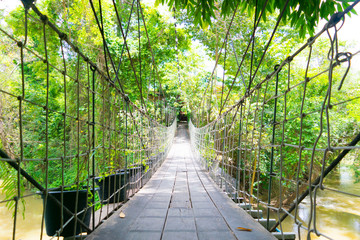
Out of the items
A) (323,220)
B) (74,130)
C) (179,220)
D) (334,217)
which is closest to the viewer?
(179,220)

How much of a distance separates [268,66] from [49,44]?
5489 millimetres

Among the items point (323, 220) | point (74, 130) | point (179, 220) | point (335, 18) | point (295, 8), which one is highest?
point (295, 8)

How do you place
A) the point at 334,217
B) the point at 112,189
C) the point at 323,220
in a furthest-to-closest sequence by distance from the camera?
1. the point at 334,217
2. the point at 323,220
3. the point at 112,189

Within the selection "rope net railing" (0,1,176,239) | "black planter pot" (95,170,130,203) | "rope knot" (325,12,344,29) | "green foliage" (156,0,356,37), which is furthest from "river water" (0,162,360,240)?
"rope knot" (325,12,344,29)

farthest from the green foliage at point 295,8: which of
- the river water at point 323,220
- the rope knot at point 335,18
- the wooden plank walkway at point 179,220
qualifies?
the river water at point 323,220

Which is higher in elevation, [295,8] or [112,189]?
[295,8]

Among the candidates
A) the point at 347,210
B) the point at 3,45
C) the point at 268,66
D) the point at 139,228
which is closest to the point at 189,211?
the point at 139,228

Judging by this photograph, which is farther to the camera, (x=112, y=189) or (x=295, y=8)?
(x=112, y=189)

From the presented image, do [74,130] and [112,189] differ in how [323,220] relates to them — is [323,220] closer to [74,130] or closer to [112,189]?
[74,130]

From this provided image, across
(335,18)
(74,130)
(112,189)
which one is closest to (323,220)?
(74,130)

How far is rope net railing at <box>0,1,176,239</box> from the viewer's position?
77 centimetres

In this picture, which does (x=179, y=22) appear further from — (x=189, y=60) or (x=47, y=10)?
(x=47, y=10)

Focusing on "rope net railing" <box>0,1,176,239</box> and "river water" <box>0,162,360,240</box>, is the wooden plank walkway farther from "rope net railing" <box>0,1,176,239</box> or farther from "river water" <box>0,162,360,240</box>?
"river water" <box>0,162,360,240</box>

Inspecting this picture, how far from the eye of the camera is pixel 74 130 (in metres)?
5.96
